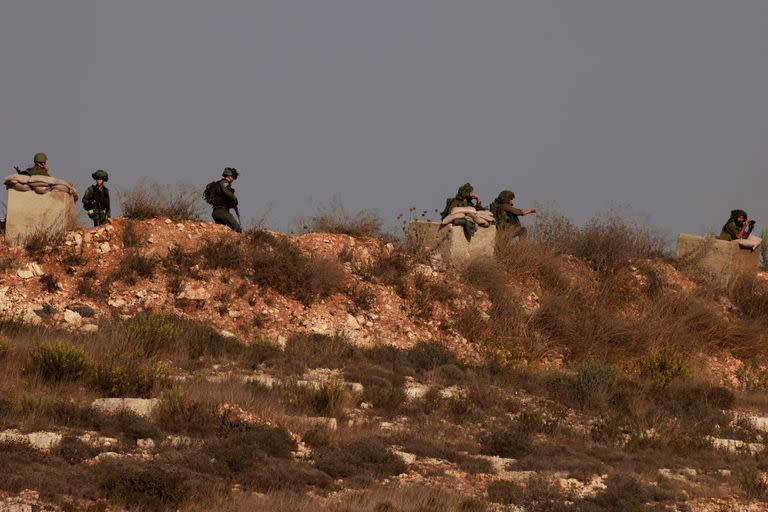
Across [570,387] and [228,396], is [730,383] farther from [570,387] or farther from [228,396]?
[228,396]

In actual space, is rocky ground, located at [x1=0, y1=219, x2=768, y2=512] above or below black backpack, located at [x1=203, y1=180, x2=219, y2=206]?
below

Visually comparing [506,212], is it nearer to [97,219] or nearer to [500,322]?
[500,322]

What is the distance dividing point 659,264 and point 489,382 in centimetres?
785

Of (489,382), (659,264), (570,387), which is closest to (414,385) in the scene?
(489,382)

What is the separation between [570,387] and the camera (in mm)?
13578

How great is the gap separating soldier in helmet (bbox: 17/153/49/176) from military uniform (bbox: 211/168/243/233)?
9.27 ft

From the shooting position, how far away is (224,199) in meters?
17.8

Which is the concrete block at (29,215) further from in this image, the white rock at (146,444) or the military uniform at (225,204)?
the white rock at (146,444)

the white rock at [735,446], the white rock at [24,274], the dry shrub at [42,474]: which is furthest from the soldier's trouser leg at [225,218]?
the dry shrub at [42,474]

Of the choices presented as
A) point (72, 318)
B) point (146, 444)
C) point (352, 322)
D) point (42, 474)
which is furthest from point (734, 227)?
point (42, 474)

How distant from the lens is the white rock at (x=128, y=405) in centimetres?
1024

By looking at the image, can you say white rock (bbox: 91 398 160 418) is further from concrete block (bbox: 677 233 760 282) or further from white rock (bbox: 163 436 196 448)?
concrete block (bbox: 677 233 760 282)

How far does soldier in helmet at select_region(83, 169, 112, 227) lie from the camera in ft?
55.5

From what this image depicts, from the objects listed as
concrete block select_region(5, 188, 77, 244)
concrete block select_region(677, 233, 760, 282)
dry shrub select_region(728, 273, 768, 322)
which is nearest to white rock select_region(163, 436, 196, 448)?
concrete block select_region(5, 188, 77, 244)
